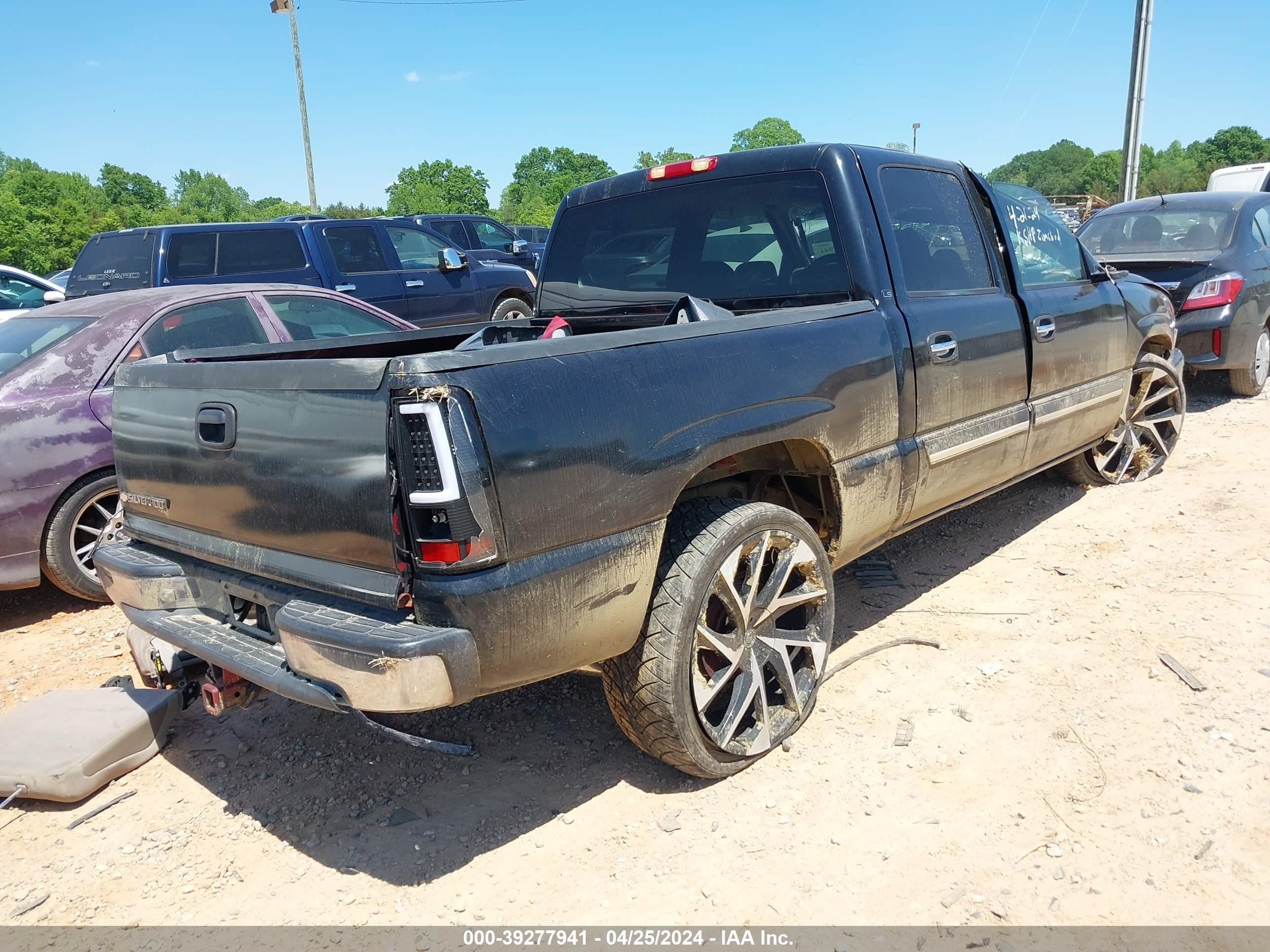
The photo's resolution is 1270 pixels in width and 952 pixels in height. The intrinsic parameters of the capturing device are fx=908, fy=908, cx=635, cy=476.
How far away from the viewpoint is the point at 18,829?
300cm

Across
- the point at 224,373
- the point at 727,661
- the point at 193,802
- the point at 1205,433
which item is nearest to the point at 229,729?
the point at 193,802

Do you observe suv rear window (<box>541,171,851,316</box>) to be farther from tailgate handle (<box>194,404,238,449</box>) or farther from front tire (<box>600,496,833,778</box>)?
tailgate handle (<box>194,404,238,449</box>)

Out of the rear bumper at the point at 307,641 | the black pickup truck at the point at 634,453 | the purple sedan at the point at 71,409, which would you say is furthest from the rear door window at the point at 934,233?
the purple sedan at the point at 71,409

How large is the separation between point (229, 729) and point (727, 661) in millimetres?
2016

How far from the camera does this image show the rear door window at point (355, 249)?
954cm

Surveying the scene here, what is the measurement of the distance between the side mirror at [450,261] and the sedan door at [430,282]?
0.07m

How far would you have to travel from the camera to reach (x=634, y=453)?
249cm

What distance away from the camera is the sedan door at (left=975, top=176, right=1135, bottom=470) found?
14.3ft

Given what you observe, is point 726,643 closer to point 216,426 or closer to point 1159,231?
point 216,426

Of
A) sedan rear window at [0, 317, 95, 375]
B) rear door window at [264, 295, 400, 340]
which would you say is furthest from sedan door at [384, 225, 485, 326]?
sedan rear window at [0, 317, 95, 375]

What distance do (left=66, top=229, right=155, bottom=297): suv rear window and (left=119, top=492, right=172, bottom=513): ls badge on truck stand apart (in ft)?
18.7

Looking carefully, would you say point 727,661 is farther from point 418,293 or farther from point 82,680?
point 418,293

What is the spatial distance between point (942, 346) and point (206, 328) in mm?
4104

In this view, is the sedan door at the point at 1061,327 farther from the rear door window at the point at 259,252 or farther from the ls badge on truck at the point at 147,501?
the rear door window at the point at 259,252
